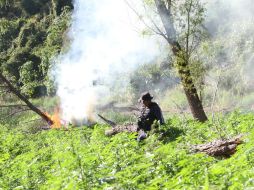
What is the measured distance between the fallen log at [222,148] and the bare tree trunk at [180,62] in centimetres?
656

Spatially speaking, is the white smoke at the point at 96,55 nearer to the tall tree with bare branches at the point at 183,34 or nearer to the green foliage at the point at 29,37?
the green foliage at the point at 29,37

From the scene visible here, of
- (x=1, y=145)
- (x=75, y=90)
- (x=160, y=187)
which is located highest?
(x=75, y=90)

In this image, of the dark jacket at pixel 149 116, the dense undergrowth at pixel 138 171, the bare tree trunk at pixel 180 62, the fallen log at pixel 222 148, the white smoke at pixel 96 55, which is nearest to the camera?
the dense undergrowth at pixel 138 171

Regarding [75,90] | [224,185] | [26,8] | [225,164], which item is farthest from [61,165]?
[26,8]

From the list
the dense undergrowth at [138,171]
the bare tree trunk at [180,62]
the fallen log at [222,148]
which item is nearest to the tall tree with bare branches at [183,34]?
the bare tree trunk at [180,62]

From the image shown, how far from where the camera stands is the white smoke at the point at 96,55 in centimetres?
2516

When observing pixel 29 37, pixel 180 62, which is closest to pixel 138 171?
pixel 180 62

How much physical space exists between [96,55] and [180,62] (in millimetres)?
14492

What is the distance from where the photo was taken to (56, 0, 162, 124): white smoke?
25.2m

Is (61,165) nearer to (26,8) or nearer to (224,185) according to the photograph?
(224,185)

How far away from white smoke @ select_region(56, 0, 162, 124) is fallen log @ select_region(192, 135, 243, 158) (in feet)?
45.4

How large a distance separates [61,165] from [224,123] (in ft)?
21.6

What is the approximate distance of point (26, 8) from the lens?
4881cm

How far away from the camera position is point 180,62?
16.2m
